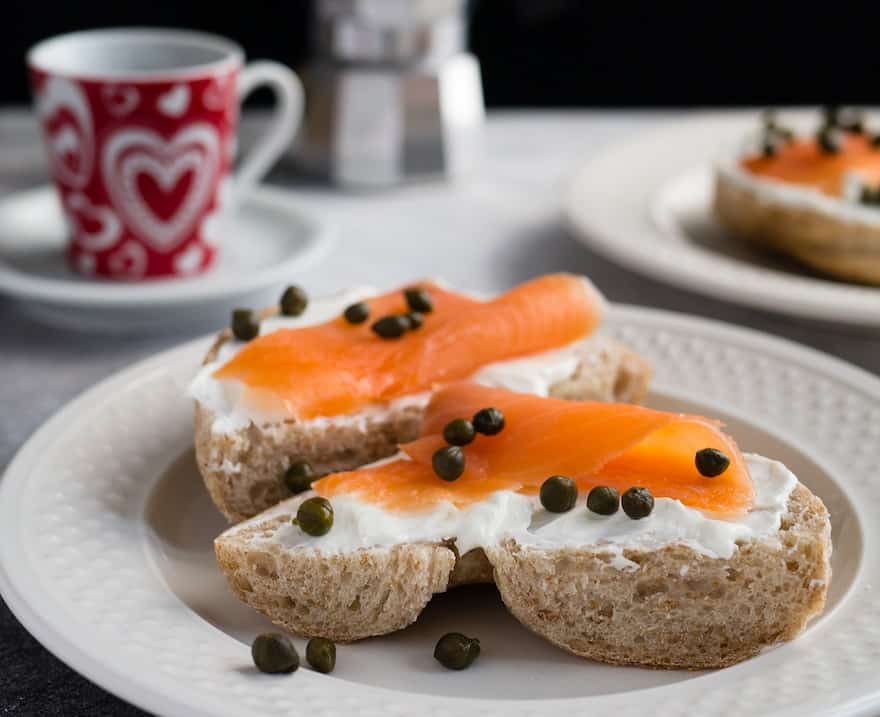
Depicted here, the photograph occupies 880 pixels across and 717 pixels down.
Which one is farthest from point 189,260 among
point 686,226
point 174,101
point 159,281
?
point 686,226

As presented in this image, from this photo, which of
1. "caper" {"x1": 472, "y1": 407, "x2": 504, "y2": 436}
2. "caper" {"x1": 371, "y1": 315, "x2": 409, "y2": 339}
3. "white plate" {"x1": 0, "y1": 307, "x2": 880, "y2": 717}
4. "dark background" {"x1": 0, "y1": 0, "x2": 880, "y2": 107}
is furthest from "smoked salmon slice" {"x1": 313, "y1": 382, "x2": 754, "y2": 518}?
"dark background" {"x1": 0, "y1": 0, "x2": 880, "y2": 107}

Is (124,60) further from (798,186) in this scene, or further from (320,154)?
(798,186)

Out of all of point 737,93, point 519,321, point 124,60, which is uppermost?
point 124,60

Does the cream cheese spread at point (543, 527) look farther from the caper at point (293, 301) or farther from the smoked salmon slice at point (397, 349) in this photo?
the caper at point (293, 301)

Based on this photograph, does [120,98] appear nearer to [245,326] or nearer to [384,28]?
[245,326]

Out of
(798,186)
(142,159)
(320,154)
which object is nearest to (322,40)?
(320,154)

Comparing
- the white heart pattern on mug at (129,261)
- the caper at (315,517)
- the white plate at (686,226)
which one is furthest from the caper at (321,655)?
the white heart pattern on mug at (129,261)
